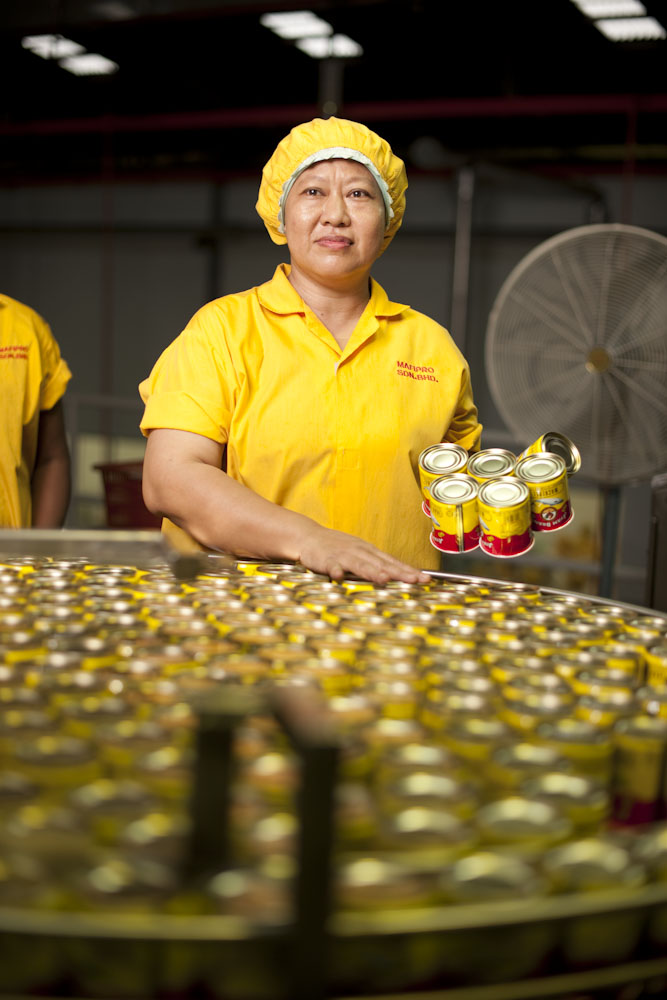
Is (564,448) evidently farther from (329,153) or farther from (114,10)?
(114,10)

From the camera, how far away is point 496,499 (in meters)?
1.81

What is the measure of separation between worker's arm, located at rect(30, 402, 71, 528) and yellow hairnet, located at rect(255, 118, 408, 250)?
1.02 meters

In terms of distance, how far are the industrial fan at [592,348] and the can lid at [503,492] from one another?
1.85m

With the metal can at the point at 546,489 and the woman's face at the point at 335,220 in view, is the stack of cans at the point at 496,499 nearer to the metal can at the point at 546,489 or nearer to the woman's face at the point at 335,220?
the metal can at the point at 546,489

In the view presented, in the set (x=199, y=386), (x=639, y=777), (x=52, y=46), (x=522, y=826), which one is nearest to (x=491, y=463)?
(x=199, y=386)

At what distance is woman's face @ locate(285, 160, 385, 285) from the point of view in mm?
2182

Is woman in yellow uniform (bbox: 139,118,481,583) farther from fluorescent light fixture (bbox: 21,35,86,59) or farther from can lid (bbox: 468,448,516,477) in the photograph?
fluorescent light fixture (bbox: 21,35,86,59)

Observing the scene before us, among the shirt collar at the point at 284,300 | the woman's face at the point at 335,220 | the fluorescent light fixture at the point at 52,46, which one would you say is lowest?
the shirt collar at the point at 284,300

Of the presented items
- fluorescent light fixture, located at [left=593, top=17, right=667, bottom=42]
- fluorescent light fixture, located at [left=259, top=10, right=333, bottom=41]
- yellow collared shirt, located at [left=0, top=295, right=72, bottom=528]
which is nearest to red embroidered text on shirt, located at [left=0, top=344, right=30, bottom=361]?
yellow collared shirt, located at [left=0, top=295, right=72, bottom=528]

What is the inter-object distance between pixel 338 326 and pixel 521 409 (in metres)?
1.64

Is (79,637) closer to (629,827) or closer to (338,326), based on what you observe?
(629,827)

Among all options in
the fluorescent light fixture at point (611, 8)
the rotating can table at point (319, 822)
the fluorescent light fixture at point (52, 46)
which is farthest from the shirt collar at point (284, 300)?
the fluorescent light fixture at point (52, 46)

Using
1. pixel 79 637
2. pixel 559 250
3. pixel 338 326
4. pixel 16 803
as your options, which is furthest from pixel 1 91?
pixel 16 803

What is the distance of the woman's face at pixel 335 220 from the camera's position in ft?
7.16
